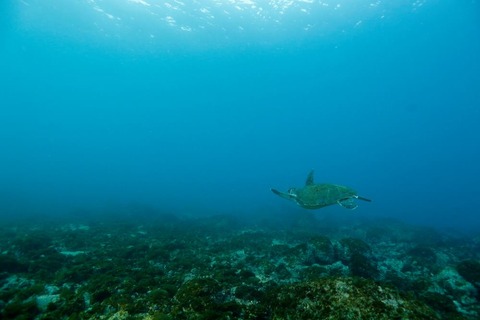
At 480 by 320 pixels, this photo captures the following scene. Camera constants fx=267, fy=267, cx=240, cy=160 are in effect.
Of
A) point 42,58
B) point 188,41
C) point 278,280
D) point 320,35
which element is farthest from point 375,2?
point 42,58

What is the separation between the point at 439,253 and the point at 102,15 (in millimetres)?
70560

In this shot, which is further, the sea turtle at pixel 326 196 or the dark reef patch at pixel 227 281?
the sea turtle at pixel 326 196

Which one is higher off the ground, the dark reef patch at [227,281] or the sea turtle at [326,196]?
the sea turtle at [326,196]

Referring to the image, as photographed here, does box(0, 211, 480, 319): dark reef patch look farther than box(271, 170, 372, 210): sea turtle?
No

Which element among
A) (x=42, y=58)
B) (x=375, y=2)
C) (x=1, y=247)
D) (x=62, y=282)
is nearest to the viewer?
(x=62, y=282)

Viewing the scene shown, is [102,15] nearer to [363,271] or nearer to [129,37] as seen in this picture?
[129,37]

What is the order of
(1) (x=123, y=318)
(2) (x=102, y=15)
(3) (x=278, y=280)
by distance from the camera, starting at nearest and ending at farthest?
(1) (x=123, y=318) → (3) (x=278, y=280) → (2) (x=102, y=15)

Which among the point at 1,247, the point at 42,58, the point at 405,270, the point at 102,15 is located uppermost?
the point at 42,58

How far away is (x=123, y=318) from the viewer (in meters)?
5.82

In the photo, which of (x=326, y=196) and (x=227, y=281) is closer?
(x=227, y=281)

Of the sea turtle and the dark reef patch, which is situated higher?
the sea turtle

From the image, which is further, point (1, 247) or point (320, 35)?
point (320, 35)

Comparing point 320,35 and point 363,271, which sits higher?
point 320,35

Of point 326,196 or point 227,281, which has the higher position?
point 326,196
